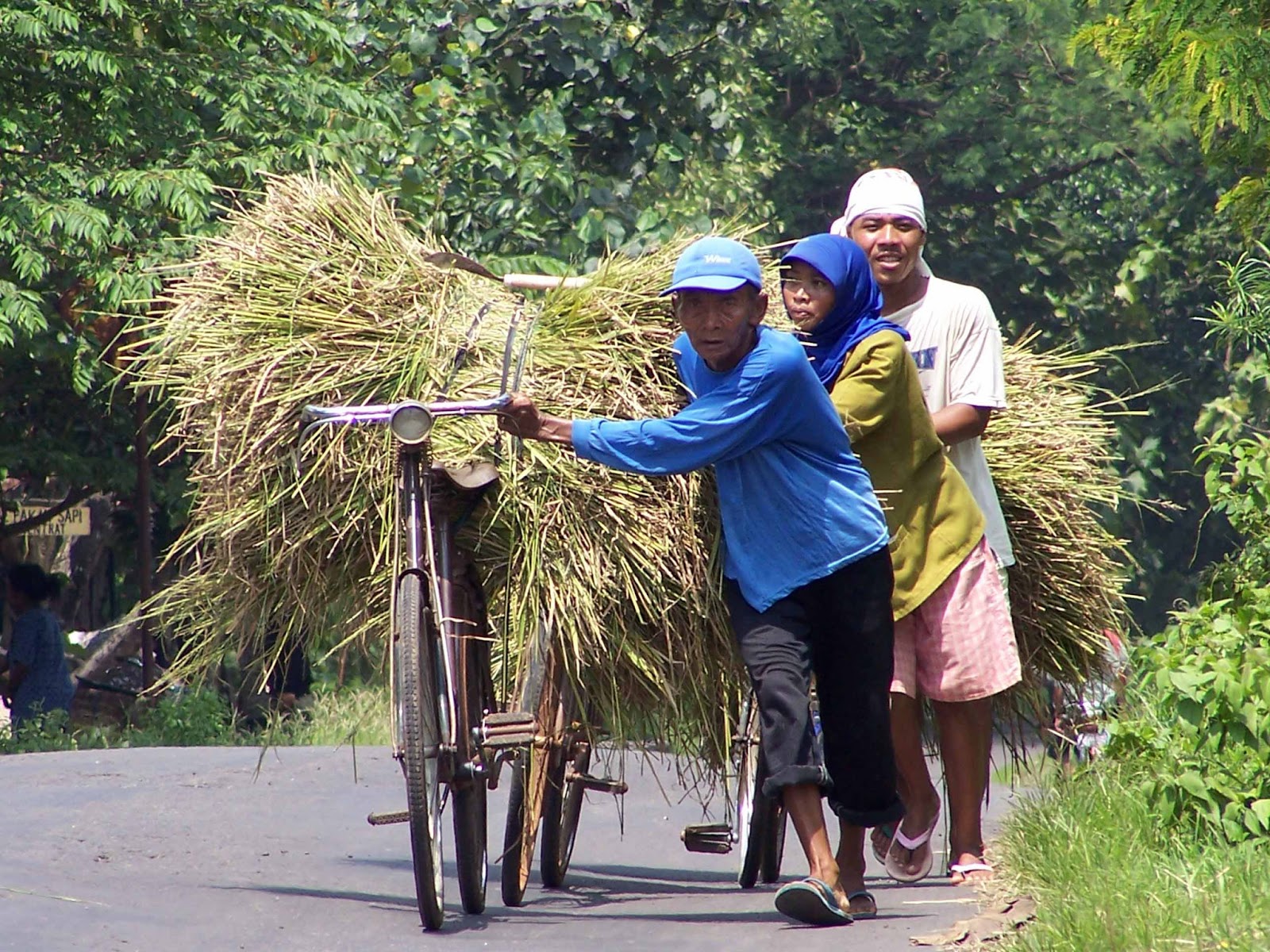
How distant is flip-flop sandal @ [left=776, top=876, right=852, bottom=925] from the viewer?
4.41 m

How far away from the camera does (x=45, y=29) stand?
364 inches

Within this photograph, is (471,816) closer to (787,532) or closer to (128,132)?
(787,532)

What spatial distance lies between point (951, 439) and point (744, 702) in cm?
92

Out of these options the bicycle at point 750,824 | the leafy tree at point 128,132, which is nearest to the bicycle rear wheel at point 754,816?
the bicycle at point 750,824

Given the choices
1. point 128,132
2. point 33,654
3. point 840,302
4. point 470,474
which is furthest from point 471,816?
point 33,654

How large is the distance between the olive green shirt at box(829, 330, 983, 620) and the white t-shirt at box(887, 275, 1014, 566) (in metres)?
0.18

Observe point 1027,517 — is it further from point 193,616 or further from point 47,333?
point 47,333

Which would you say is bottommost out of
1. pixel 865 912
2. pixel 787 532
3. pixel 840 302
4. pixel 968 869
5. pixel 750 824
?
pixel 865 912

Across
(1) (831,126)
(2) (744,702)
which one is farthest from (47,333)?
(1) (831,126)

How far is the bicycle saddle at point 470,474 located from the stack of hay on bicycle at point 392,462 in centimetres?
4

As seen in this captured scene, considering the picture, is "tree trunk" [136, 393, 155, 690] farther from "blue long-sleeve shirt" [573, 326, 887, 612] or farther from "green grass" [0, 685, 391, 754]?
"blue long-sleeve shirt" [573, 326, 887, 612]

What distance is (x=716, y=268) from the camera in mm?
4547

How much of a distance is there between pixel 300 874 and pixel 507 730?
137 cm

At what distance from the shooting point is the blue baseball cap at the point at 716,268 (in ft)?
14.9
